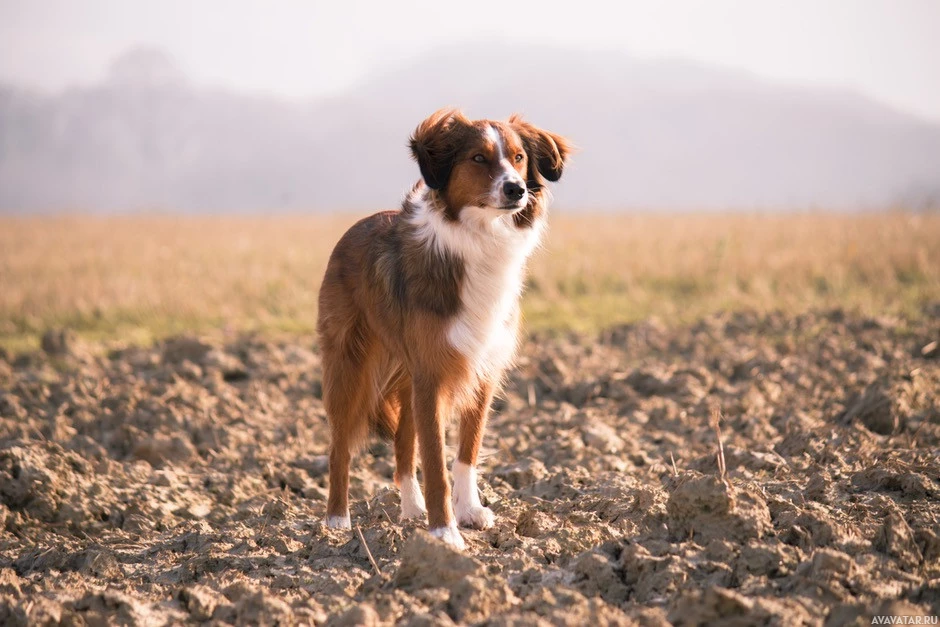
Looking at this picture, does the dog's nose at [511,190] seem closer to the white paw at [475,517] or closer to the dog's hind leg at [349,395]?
the dog's hind leg at [349,395]

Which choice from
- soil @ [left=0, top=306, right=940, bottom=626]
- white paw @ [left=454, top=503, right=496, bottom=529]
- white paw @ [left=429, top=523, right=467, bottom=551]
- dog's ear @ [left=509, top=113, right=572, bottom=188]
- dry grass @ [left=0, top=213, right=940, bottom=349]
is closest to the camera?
soil @ [left=0, top=306, right=940, bottom=626]

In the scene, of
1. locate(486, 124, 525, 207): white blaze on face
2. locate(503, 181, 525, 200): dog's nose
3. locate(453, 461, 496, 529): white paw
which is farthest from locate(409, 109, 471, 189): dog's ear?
locate(453, 461, 496, 529): white paw

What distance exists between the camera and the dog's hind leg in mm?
5941

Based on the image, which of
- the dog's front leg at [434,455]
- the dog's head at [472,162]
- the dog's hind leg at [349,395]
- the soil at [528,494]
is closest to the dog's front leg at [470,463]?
the soil at [528,494]

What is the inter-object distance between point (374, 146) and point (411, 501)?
478 feet

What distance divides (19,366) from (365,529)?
708 centimetres

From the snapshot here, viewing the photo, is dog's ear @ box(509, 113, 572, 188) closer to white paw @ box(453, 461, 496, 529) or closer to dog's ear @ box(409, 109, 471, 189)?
dog's ear @ box(409, 109, 471, 189)

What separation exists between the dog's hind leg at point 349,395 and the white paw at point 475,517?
2.51 feet

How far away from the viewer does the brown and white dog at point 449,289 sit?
5.26 meters

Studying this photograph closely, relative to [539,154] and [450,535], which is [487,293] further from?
[450,535]

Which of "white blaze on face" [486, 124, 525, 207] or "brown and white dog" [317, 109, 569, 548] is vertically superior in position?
"white blaze on face" [486, 124, 525, 207]

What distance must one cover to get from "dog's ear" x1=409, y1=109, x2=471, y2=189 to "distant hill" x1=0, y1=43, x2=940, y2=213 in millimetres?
122110

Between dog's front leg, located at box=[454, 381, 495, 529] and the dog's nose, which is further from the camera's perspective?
dog's front leg, located at box=[454, 381, 495, 529]

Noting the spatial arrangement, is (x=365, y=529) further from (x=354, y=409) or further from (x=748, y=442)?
(x=748, y=442)
